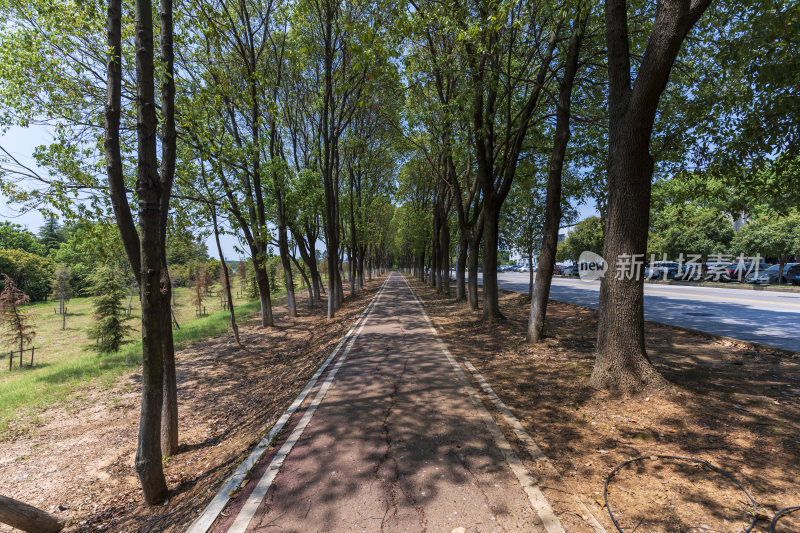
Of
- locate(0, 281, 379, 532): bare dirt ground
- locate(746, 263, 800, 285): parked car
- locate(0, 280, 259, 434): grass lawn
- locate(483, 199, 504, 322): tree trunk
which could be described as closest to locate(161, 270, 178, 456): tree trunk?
locate(0, 281, 379, 532): bare dirt ground

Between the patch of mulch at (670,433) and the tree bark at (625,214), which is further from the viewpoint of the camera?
the tree bark at (625,214)

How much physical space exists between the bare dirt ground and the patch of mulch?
360cm

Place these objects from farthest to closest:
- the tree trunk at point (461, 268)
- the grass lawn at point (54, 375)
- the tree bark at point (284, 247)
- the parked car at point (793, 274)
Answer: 1. the parked car at point (793, 274)
2. the tree trunk at point (461, 268)
3. the tree bark at point (284, 247)
4. the grass lawn at point (54, 375)

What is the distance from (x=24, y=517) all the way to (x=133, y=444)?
2919 mm

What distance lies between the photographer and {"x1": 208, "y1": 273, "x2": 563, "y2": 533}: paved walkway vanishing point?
8.84 feet

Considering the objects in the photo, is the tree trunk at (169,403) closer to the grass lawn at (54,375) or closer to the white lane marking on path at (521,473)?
the grass lawn at (54,375)

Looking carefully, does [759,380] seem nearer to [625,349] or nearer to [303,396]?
[625,349]

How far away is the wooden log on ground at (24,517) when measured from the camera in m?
2.77

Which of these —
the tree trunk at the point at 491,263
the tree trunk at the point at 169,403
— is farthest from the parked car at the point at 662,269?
the tree trunk at the point at 169,403

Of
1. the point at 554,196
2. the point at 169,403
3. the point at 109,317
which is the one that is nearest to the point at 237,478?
the point at 169,403

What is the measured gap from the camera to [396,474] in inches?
130

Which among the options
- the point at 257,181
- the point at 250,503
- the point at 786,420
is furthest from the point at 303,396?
the point at 257,181

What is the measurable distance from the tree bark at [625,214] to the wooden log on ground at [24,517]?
6586 mm

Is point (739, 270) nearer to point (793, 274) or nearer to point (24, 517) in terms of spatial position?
point (793, 274)
